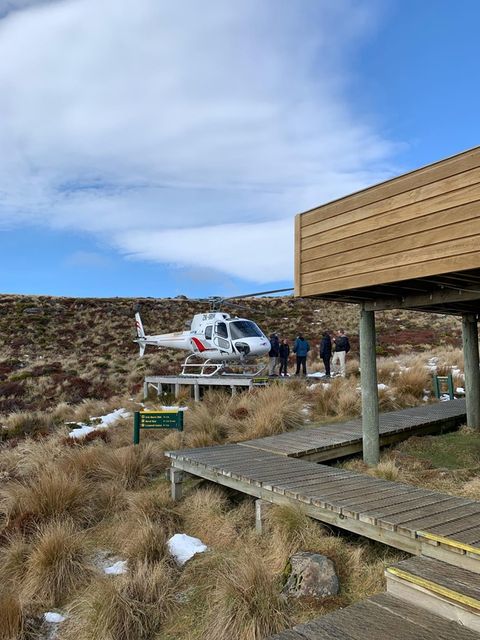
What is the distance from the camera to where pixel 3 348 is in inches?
1256

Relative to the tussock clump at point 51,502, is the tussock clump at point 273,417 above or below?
above

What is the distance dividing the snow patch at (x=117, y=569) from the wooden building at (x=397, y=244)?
3986mm

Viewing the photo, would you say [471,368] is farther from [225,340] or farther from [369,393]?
[225,340]

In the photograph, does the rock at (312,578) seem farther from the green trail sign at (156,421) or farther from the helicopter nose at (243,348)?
the helicopter nose at (243,348)

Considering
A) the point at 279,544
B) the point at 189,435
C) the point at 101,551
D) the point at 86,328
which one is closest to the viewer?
the point at 279,544

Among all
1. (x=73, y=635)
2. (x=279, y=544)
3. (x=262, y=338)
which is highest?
(x=262, y=338)

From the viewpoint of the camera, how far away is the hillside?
21750 millimetres

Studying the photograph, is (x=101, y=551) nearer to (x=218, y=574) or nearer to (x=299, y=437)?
(x=218, y=574)

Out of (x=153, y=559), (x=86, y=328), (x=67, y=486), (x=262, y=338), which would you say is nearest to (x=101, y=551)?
(x=153, y=559)

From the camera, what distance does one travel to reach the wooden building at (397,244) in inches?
207

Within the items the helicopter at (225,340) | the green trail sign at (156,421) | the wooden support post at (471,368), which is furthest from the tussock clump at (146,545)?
the helicopter at (225,340)

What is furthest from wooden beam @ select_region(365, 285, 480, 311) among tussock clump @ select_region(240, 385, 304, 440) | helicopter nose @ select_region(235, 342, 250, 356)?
helicopter nose @ select_region(235, 342, 250, 356)

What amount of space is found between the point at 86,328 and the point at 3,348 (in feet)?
21.3

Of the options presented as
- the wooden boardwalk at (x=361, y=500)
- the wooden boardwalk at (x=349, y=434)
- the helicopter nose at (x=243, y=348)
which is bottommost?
the wooden boardwalk at (x=361, y=500)
